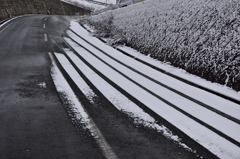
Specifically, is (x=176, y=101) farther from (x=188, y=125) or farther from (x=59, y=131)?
(x=59, y=131)

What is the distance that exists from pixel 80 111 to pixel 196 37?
589cm

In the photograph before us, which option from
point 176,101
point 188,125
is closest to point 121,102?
point 176,101

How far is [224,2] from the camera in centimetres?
1141

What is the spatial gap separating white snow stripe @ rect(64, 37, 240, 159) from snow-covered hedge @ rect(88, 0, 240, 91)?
92.0 inches

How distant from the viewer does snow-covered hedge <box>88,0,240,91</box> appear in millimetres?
9273

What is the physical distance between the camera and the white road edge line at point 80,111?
16.2ft

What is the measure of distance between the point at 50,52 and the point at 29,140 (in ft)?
29.4

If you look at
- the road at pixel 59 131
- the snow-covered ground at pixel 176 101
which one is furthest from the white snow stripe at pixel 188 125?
the road at pixel 59 131

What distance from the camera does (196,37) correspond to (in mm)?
11117

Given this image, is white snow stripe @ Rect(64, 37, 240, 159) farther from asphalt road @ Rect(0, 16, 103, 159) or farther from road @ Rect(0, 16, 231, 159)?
asphalt road @ Rect(0, 16, 103, 159)

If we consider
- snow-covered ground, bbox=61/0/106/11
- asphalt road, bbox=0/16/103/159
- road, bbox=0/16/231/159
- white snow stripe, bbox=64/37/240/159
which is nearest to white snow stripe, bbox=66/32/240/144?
white snow stripe, bbox=64/37/240/159

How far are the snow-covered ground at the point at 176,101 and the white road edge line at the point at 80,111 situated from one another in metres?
0.81

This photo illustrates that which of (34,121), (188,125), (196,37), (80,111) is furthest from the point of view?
(196,37)

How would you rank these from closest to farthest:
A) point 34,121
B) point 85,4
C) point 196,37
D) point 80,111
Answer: point 34,121 < point 80,111 < point 196,37 < point 85,4
